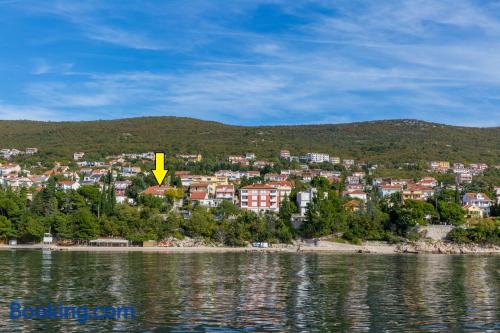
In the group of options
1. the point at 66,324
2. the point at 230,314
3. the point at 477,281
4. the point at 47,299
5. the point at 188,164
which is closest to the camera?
the point at 66,324

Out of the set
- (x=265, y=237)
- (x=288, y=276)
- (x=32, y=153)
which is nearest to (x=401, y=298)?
(x=288, y=276)

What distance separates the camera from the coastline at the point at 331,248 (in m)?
61.5

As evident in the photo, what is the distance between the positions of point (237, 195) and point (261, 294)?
60705 millimetres

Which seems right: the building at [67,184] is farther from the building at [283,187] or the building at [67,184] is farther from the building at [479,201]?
the building at [479,201]

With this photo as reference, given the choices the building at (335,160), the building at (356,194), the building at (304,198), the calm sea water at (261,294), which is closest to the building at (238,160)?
the building at (335,160)

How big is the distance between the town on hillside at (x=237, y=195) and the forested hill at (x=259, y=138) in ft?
27.0

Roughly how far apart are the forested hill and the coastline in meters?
63.3

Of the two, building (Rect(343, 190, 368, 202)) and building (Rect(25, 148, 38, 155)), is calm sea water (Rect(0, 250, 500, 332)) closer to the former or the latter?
building (Rect(343, 190, 368, 202))

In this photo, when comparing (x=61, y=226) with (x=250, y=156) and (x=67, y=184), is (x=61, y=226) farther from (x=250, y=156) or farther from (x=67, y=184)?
(x=250, y=156)

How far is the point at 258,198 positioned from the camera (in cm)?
8175

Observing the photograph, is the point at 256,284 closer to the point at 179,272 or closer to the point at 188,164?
the point at 179,272

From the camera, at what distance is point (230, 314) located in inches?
908

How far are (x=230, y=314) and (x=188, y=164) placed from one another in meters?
91.3

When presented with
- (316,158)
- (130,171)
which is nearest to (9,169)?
(130,171)
